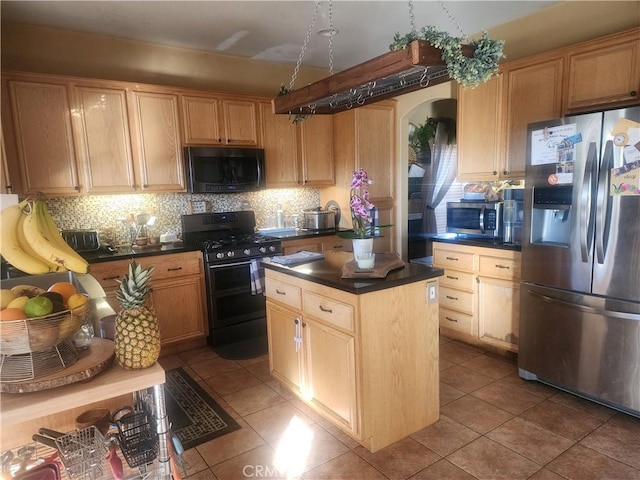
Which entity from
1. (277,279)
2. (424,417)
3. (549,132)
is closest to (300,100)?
(277,279)

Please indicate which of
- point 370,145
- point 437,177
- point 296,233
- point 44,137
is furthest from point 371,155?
point 44,137

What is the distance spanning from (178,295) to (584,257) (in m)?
3.20

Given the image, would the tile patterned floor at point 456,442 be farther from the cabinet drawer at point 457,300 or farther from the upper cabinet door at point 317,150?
the upper cabinet door at point 317,150

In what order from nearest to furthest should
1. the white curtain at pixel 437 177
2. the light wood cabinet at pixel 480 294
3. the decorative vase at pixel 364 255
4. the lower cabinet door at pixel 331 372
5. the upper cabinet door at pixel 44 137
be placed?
the lower cabinet door at pixel 331 372
the decorative vase at pixel 364 255
the upper cabinet door at pixel 44 137
the light wood cabinet at pixel 480 294
the white curtain at pixel 437 177

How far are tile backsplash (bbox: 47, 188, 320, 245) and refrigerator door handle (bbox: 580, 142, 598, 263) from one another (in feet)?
10.2

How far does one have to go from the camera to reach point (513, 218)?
354cm

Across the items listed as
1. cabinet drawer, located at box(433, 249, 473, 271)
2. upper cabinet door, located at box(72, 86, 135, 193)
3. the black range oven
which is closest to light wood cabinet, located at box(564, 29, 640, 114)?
cabinet drawer, located at box(433, 249, 473, 271)

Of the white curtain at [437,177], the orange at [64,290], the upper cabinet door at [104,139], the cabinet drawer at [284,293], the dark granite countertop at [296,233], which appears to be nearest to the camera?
the orange at [64,290]

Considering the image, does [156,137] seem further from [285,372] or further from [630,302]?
[630,302]

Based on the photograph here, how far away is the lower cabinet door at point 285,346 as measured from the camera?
2740 millimetres

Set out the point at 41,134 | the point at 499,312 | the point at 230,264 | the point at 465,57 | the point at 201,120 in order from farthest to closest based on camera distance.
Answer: the point at 201,120 < the point at 230,264 < the point at 499,312 < the point at 41,134 < the point at 465,57

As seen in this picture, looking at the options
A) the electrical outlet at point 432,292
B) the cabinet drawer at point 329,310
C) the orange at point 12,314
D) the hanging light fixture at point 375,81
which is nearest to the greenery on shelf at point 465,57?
the hanging light fixture at point 375,81

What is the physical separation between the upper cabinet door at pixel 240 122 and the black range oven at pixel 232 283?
0.85 meters

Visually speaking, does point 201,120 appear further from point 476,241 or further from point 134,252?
point 476,241
